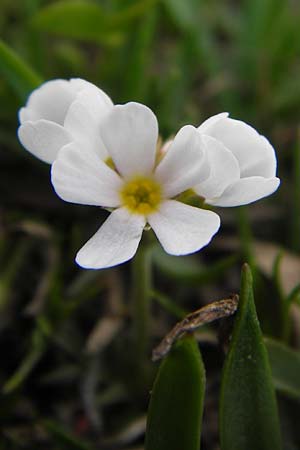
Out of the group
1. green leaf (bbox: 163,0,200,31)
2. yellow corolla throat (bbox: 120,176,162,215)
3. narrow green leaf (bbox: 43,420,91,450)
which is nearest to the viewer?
yellow corolla throat (bbox: 120,176,162,215)

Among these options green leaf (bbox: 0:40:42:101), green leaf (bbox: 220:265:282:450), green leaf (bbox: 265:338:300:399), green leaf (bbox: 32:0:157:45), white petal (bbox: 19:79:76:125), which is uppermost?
green leaf (bbox: 32:0:157:45)

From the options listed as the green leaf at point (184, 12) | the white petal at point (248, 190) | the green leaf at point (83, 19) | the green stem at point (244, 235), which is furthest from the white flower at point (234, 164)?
the green leaf at point (184, 12)

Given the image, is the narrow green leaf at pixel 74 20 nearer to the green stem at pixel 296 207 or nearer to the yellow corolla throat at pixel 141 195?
the green stem at pixel 296 207

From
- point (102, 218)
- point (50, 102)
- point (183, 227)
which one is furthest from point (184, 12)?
point (183, 227)

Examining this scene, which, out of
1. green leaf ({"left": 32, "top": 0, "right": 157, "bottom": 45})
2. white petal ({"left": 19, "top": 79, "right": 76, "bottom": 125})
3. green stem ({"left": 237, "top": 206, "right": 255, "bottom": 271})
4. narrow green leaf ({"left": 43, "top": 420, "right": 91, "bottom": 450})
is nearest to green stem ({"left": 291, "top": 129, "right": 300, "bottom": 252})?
green stem ({"left": 237, "top": 206, "right": 255, "bottom": 271})

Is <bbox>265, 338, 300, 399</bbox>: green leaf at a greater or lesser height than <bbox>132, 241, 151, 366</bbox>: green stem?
lesser

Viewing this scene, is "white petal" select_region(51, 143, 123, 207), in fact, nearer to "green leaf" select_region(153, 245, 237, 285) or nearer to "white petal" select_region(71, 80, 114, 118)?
"white petal" select_region(71, 80, 114, 118)

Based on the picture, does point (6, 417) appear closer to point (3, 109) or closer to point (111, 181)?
point (111, 181)
